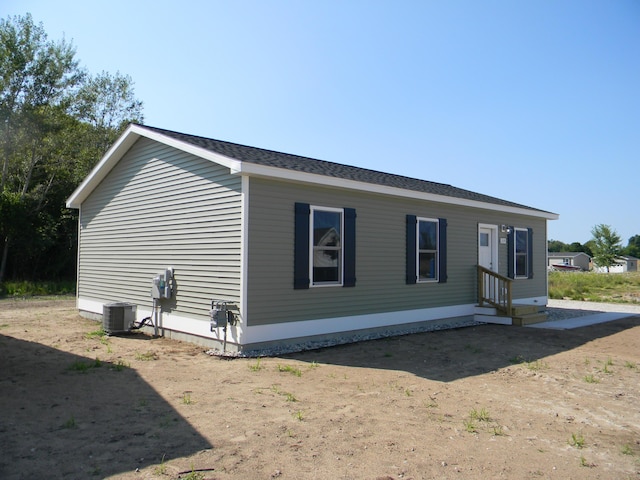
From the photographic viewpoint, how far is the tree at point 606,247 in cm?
5831

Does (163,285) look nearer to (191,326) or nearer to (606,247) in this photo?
(191,326)

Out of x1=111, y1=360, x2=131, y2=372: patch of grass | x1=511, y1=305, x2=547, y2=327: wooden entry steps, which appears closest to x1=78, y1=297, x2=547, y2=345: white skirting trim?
x1=511, y1=305, x2=547, y2=327: wooden entry steps

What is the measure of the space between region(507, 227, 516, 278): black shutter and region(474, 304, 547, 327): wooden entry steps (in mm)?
1299

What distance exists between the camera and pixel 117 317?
934 centimetres

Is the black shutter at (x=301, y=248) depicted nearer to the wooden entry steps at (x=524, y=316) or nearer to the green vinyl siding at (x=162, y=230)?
the green vinyl siding at (x=162, y=230)

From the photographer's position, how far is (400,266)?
10.1m

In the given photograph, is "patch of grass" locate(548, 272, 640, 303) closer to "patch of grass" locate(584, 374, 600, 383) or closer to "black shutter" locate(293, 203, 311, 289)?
"patch of grass" locate(584, 374, 600, 383)

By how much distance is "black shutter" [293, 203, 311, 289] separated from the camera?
26.5 feet

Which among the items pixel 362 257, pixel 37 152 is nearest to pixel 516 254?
pixel 362 257

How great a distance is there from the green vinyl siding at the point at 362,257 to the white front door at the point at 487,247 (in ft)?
0.80

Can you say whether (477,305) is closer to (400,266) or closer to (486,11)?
(400,266)

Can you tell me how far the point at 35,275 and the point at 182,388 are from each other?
1842 cm

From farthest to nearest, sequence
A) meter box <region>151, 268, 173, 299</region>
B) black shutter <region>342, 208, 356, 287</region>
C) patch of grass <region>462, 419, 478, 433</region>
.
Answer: meter box <region>151, 268, 173, 299</region>
black shutter <region>342, 208, 356, 287</region>
patch of grass <region>462, 419, 478, 433</region>

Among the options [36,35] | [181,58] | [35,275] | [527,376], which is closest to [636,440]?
[527,376]
